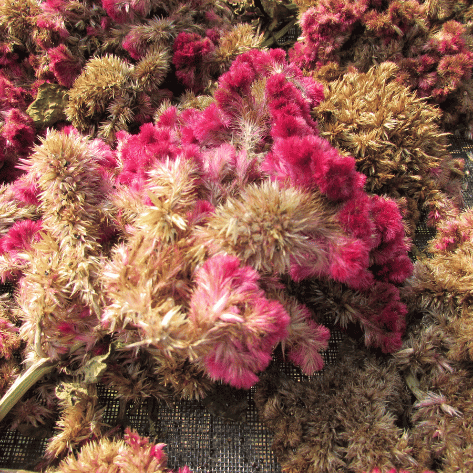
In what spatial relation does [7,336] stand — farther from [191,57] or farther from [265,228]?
[191,57]

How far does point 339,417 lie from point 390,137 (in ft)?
2.55

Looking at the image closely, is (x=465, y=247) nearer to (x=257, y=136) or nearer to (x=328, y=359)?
(x=328, y=359)

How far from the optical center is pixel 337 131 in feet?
3.48

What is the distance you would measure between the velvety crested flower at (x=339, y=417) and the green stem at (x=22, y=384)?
1.69 ft

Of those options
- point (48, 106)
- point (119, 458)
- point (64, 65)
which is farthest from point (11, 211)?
point (119, 458)

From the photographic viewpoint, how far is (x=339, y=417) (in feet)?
2.75

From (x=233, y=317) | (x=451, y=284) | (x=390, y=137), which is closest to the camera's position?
(x=233, y=317)

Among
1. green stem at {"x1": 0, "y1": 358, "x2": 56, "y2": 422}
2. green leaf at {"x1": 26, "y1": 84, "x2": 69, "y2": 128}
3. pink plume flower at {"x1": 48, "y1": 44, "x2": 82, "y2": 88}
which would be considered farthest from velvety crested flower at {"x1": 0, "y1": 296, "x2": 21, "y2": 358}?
pink plume flower at {"x1": 48, "y1": 44, "x2": 82, "y2": 88}

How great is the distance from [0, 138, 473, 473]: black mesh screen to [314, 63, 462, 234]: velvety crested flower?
63 centimetres

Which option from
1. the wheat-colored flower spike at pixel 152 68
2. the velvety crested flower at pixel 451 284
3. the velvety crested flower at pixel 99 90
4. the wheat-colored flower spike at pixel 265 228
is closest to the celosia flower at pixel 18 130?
the velvety crested flower at pixel 99 90

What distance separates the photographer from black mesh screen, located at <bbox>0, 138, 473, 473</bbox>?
89 cm

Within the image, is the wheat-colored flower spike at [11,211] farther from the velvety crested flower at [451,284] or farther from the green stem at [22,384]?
the velvety crested flower at [451,284]

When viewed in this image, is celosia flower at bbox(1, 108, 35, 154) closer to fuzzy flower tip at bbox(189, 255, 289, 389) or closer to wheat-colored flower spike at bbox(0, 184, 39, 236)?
wheat-colored flower spike at bbox(0, 184, 39, 236)

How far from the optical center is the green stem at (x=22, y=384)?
849mm
